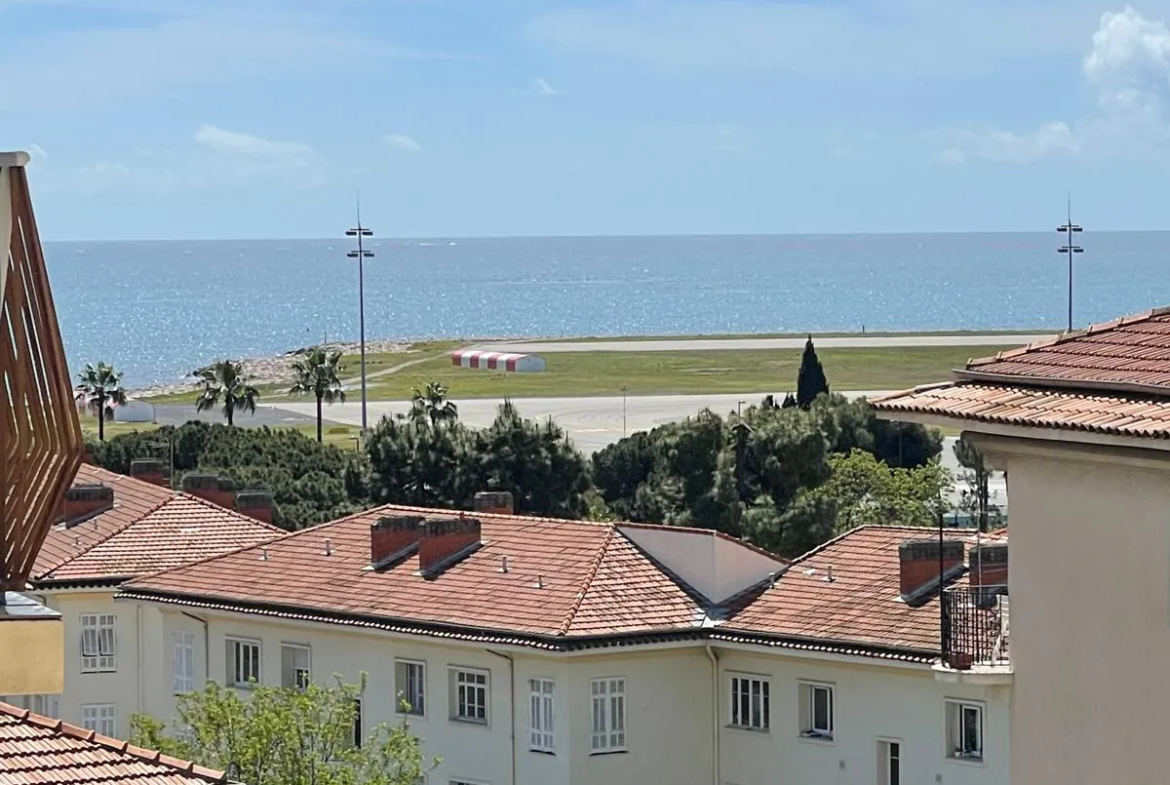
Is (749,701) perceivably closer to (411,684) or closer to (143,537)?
(411,684)

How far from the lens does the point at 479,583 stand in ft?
145

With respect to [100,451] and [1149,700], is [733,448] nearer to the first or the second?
[100,451]

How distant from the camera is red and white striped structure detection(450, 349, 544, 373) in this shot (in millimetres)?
177750

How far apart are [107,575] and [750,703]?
14.3m

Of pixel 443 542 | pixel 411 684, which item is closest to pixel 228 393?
pixel 443 542

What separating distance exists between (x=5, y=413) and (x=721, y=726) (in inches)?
1206

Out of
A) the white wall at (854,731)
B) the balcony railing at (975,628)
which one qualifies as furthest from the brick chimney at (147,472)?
the balcony railing at (975,628)

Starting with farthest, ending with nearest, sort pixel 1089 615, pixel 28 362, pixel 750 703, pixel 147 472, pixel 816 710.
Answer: pixel 147 472 → pixel 750 703 → pixel 816 710 → pixel 28 362 → pixel 1089 615

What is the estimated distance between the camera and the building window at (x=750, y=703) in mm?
42188

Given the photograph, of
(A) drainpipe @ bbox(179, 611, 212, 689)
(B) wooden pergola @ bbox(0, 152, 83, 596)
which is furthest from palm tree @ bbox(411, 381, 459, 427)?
(B) wooden pergola @ bbox(0, 152, 83, 596)

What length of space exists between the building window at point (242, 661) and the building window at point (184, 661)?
3.28 ft

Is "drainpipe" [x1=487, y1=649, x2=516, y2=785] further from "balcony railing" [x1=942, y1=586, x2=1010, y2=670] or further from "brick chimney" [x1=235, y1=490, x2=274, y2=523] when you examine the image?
"balcony railing" [x1=942, y1=586, x2=1010, y2=670]

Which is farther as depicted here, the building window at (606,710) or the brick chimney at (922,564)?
the building window at (606,710)

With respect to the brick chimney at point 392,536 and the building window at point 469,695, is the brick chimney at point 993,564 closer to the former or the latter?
the building window at point 469,695
